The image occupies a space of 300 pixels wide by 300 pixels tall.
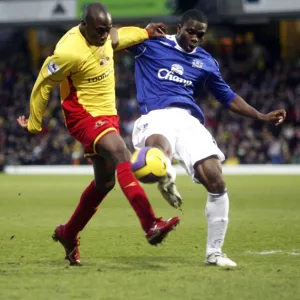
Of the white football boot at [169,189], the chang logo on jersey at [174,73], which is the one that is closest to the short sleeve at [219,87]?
the chang logo on jersey at [174,73]

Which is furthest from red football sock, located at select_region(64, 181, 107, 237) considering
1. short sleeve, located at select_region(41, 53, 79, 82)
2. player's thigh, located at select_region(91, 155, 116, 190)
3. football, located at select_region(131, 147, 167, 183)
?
short sleeve, located at select_region(41, 53, 79, 82)

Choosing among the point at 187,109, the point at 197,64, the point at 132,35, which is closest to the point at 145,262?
the point at 187,109

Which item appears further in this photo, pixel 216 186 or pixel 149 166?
pixel 216 186

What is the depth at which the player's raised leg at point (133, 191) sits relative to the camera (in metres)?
6.53

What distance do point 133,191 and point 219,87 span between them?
177cm

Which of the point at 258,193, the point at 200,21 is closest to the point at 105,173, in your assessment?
the point at 200,21

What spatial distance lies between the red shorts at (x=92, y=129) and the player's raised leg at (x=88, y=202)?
181 millimetres

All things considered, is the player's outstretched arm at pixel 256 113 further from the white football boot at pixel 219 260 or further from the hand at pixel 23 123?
the hand at pixel 23 123

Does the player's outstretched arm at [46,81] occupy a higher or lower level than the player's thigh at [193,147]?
higher

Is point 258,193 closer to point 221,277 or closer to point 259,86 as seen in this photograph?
point 221,277

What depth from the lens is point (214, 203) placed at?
7215mm

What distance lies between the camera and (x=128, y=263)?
24.6 ft

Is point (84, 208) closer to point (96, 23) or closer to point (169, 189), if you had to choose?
point (169, 189)

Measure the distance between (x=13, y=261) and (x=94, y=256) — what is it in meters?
0.84
